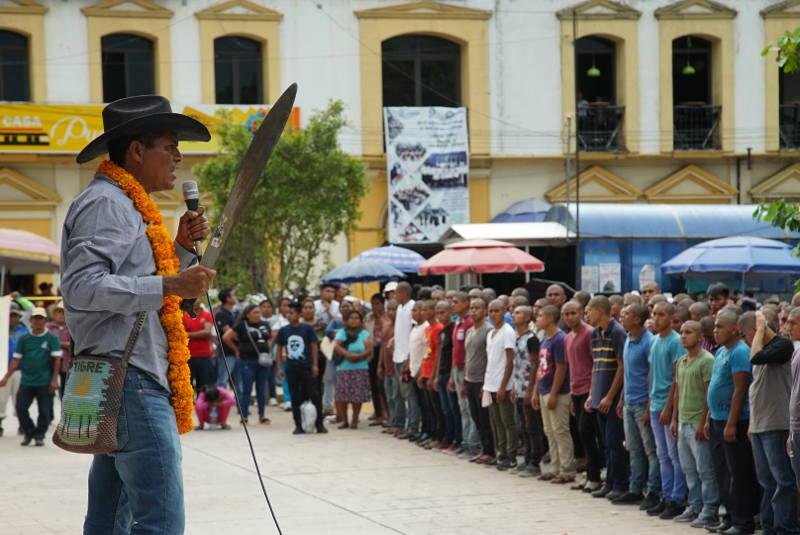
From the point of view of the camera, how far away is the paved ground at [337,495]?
1069 cm

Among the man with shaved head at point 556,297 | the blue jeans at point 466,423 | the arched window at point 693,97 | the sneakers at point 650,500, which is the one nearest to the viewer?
the sneakers at point 650,500

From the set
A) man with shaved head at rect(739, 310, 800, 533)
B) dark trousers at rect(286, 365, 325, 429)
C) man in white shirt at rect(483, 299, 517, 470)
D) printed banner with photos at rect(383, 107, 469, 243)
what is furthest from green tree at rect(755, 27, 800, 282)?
printed banner with photos at rect(383, 107, 469, 243)

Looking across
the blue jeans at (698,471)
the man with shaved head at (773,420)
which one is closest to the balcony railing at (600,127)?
the blue jeans at (698,471)

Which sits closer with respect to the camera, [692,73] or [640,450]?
[640,450]

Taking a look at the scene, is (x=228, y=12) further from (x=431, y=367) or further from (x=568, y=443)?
(x=568, y=443)

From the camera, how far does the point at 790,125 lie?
117 feet

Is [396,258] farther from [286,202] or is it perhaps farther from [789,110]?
[789,110]

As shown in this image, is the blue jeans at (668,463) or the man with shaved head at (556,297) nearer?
the blue jeans at (668,463)

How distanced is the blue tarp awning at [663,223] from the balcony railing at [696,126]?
7652 millimetres

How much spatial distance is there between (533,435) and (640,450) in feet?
7.03

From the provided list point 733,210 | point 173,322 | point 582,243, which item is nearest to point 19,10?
point 582,243

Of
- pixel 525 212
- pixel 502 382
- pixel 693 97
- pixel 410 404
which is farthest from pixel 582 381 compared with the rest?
pixel 693 97

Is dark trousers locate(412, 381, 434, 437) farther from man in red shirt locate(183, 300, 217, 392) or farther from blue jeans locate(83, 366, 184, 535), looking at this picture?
blue jeans locate(83, 366, 184, 535)

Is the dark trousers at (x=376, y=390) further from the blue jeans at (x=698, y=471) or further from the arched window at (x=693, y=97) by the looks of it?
the arched window at (x=693, y=97)
